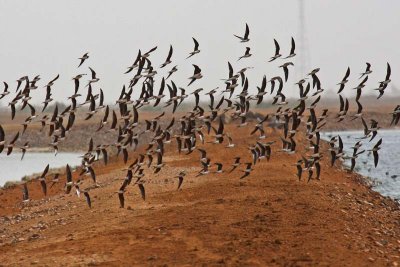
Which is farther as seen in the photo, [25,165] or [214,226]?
[25,165]

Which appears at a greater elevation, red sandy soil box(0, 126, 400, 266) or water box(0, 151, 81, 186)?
red sandy soil box(0, 126, 400, 266)

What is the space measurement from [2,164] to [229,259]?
5512 centimetres

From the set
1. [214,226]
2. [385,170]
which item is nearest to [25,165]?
[385,170]

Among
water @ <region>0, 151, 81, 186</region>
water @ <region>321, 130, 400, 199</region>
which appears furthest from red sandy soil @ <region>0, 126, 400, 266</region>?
water @ <region>0, 151, 81, 186</region>

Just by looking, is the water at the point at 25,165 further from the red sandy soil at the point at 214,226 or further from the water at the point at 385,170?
the water at the point at 385,170

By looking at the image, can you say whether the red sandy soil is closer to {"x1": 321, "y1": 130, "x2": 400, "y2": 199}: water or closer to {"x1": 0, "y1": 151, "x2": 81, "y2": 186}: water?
{"x1": 321, "y1": 130, "x2": 400, "y2": 199}: water

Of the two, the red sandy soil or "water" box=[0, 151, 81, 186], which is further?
"water" box=[0, 151, 81, 186]

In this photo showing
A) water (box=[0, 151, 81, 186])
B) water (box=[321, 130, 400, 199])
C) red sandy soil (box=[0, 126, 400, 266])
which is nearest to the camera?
red sandy soil (box=[0, 126, 400, 266])

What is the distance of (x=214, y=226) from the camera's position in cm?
1866

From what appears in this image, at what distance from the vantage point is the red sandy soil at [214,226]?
15961 millimetres

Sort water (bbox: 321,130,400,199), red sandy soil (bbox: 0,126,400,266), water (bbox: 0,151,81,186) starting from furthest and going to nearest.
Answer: water (bbox: 0,151,81,186) < water (bbox: 321,130,400,199) < red sandy soil (bbox: 0,126,400,266)

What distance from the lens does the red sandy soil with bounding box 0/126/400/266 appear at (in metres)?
16.0

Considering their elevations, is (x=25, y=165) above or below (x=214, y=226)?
below

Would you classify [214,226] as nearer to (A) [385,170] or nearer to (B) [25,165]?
(A) [385,170]
